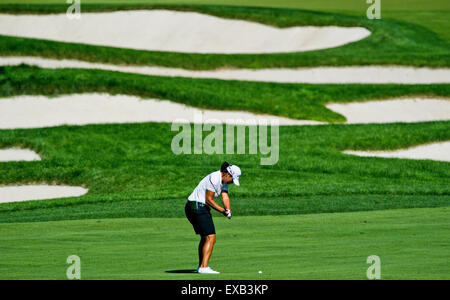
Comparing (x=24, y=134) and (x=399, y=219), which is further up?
(x=24, y=134)

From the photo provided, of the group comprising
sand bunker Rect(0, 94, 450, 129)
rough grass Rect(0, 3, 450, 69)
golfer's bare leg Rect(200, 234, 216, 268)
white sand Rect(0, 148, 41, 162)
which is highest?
rough grass Rect(0, 3, 450, 69)

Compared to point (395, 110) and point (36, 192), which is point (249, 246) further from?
point (395, 110)

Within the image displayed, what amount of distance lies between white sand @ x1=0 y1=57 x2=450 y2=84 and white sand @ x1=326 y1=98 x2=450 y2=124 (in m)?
3.00

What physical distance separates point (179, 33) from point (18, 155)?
2033 centimetres

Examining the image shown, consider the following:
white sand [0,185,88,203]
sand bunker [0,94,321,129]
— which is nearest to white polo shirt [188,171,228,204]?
white sand [0,185,88,203]

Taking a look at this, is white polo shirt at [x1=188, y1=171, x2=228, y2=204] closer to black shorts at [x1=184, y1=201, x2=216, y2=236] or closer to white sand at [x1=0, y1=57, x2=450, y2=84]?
black shorts at [x1=184, y1=201, x2=216, y2=236]

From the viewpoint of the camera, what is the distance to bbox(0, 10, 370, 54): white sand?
48594mm

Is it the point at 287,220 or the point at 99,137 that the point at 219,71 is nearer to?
the point at 99,137

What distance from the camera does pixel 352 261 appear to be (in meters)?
12.5

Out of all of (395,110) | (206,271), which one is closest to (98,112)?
(395,110)

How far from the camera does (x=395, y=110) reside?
37.8 metres

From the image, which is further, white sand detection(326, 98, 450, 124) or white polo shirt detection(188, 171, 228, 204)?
white sand detection(326, 98, 450, 124)

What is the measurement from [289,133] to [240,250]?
66.0 ft
